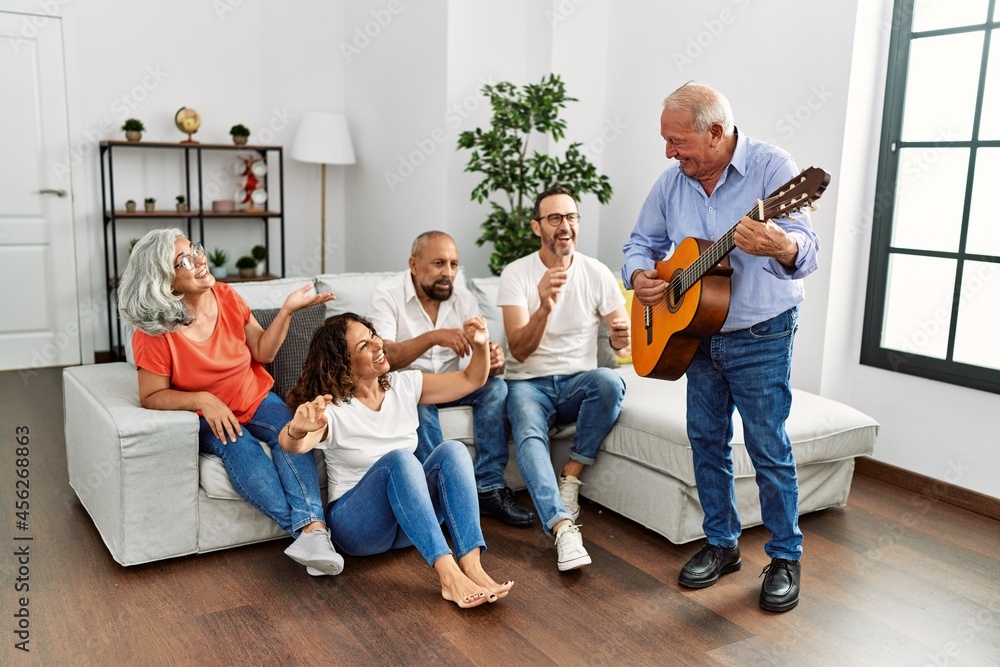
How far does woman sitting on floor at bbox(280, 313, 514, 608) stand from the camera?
7.66 feet

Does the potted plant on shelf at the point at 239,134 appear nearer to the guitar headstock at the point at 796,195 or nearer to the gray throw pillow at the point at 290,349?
the gray throw pillow at the point at 290,349

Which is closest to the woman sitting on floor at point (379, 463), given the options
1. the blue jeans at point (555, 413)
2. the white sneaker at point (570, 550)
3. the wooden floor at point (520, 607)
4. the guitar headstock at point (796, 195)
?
the wooden floor at point (520, 607)

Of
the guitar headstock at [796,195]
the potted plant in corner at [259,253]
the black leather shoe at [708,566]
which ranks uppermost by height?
the guitar headstock at [796,195]

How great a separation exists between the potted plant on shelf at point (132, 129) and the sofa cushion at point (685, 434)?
3.32 m

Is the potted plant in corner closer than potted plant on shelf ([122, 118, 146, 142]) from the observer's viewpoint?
No

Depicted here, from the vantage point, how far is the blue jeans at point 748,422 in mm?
2297

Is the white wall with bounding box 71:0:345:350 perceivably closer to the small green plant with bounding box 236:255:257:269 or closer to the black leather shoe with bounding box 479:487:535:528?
the small green plant with bounding box 236:255:257:269

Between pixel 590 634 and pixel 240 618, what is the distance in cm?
90

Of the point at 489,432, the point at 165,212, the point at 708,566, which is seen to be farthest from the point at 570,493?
the point at 165,212

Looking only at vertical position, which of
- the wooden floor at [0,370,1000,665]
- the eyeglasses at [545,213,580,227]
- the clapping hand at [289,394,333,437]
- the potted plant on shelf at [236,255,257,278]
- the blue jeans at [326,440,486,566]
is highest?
the eyeglasses at [545,213,580,227]

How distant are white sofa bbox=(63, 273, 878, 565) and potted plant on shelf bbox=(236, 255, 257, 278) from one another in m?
2.12

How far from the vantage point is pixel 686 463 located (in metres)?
2.70

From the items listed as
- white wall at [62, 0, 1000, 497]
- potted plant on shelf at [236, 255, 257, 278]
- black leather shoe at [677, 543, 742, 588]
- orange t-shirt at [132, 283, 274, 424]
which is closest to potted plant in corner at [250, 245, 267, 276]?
potted plant on shelf at [236, 255, 257, 278]

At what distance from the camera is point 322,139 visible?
521 centimetres
